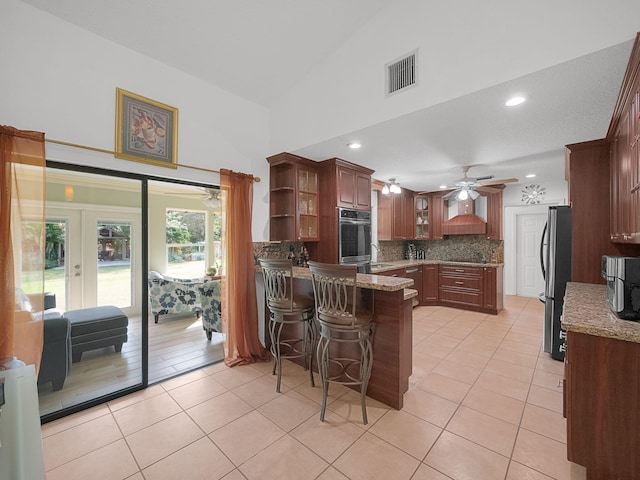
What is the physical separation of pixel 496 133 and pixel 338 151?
1629 mm

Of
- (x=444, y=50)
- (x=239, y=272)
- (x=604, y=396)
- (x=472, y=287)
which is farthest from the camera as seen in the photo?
(x=472, y=287)

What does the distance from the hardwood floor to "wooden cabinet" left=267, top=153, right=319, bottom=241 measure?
68.5 inches

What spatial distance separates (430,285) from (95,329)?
533 centimetres

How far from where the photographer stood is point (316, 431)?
6.75ft

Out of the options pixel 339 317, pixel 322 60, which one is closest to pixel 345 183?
pixel 322 60

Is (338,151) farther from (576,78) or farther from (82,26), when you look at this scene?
(82,26)

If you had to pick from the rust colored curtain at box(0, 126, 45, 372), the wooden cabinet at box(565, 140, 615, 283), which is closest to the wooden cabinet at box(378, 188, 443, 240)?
the wooden cabinet at box(565, 140, 615, 283)

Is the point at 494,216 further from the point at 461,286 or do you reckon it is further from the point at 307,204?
the point at 307,204

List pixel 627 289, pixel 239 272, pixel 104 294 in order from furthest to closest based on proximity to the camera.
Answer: pixel 104 294
pixel 239 272
pixel 627 289

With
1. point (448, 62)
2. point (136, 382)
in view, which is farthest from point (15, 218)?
point (448, 62)

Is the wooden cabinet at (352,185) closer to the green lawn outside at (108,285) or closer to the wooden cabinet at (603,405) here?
the wooden cabinet at (603,405)

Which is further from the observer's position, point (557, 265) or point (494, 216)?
point (494, 216)

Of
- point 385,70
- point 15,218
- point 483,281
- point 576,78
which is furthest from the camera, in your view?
point 483,281

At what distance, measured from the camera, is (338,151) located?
11.0 feet
